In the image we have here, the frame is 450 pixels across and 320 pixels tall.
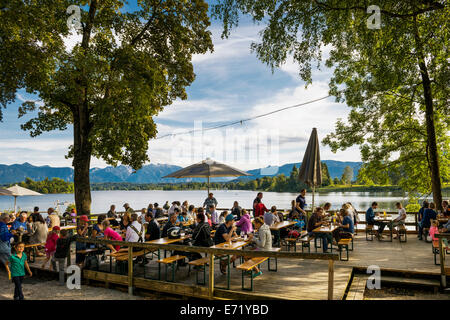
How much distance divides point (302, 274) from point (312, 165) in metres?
5.23

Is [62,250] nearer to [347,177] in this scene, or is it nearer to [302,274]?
[302,274]

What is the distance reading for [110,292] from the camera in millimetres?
7258

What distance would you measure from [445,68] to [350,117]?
17.9ft

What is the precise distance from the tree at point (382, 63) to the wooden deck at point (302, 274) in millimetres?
5526

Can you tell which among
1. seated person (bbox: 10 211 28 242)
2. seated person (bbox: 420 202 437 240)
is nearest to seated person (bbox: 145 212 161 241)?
seated person (bbox: 10 211 28 242)

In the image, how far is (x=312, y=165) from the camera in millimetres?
11508

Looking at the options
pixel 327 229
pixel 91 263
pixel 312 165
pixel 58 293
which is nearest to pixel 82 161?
pixel 91 263

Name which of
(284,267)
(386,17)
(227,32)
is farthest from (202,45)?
(284,267)

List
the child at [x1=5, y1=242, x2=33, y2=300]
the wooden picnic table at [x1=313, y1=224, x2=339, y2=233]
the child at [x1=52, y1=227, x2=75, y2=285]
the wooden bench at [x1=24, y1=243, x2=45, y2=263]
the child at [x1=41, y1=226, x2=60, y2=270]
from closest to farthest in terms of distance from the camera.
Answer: the child at [x1=5, y1=242, x2=33, y2=300]
the child at [x1=52, y1=227, x2=75, y2=285]
the child at [x1=41, y1=226, x2=60, y2=270]
the wooden picnic table at [x1=313, y1=224, x2=339, y2=233]
the wooden bench at [x1=24, y1=243, x2=45, y2=263]

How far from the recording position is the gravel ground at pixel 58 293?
6926 mm

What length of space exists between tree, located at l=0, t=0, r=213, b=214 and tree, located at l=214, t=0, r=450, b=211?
234 inches

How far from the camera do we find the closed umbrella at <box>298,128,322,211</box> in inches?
449

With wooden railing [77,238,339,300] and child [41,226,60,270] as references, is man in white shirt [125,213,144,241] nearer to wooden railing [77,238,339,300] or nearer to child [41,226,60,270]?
wooden railing [77,238,339,300]

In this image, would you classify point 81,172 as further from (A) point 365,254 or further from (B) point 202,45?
(A) point 365,254
